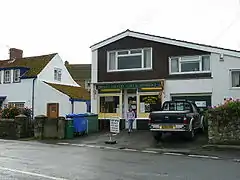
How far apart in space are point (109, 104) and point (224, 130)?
32.6 feet

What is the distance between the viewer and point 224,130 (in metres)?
18.0

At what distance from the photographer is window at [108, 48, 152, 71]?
25328mm

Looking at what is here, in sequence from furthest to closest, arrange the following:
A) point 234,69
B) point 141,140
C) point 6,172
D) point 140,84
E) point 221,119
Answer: point 140,84 → point 234,69 → point 141,140 → point 221,119 → point 6,172

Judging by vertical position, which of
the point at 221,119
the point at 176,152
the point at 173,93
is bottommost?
the point at 176,152

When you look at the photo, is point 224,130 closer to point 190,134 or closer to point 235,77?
point 190,134

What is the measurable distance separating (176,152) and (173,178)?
22.4 feet

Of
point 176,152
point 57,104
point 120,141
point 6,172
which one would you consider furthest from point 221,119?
point 57,104

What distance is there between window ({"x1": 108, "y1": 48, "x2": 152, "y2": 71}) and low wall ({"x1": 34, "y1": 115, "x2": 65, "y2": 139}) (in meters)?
5.72

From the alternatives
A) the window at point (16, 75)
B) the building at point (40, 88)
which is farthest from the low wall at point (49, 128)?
the window at point (16, 75)

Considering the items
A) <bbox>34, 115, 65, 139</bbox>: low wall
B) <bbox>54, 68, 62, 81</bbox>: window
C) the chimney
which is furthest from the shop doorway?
the chimney

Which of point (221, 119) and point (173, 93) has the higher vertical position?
point (173, 93)

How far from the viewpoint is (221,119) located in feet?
59.4

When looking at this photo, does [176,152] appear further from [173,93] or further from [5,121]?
[5,121]

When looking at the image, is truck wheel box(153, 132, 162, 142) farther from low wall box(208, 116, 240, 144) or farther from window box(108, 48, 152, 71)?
window box(108, 48, 152, 71)
